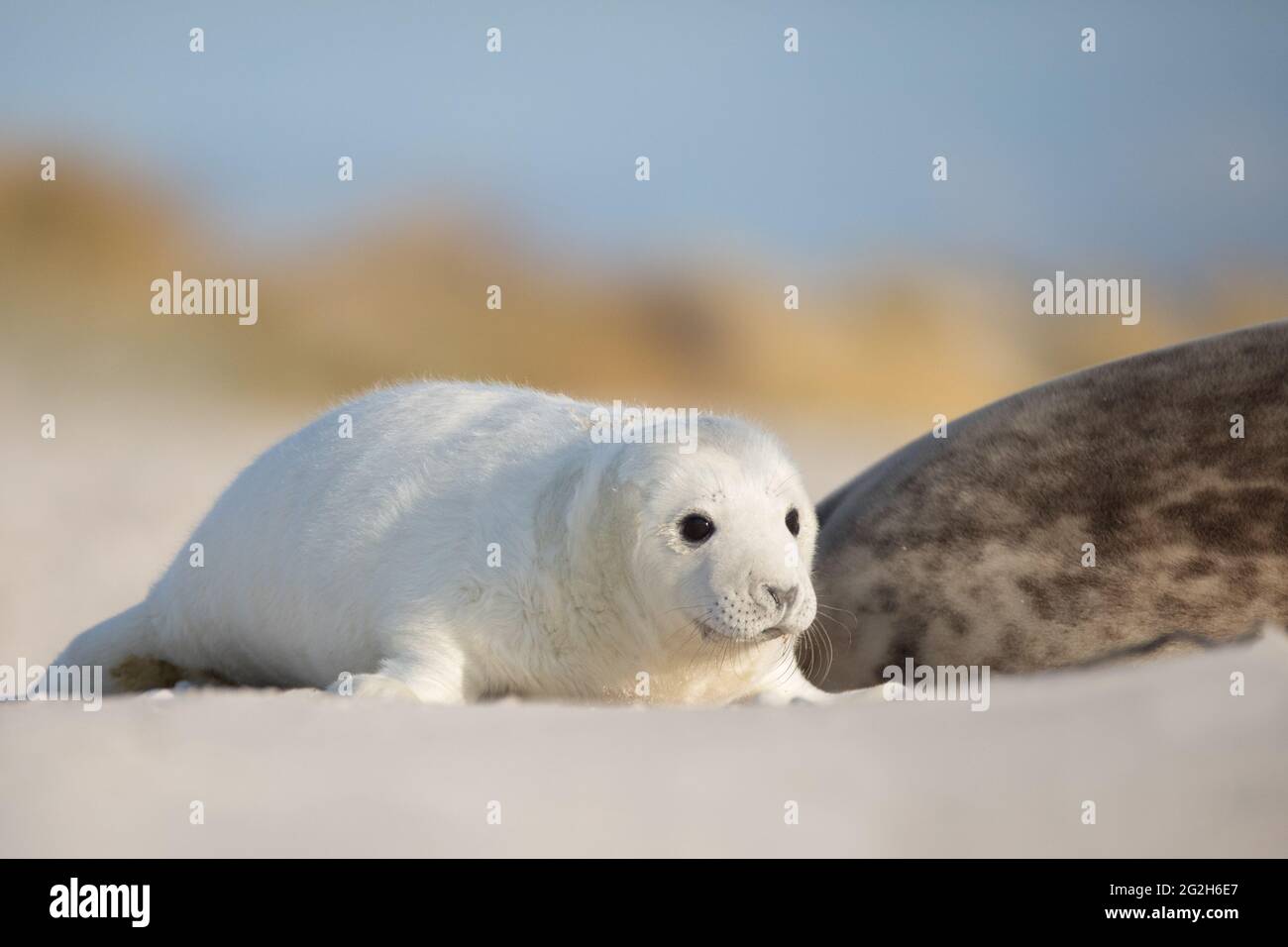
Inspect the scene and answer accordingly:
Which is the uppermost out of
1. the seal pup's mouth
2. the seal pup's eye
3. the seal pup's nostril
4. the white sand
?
the seal pup's eye

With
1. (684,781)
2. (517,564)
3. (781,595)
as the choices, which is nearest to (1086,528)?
(781,595)

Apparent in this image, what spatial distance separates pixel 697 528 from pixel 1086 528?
1.11m

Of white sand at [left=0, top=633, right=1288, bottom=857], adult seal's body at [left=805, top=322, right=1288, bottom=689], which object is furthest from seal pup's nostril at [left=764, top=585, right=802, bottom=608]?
adult seal's body at [left=805, top=322, right=1288, bottom=689]

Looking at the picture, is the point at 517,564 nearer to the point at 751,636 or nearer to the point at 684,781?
the point at 751,636

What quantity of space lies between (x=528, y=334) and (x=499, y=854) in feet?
61.1

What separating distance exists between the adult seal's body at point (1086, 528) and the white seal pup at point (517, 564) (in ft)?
1.37

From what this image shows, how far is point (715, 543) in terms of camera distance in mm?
3674

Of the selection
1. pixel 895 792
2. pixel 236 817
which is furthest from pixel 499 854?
pixel 895 792

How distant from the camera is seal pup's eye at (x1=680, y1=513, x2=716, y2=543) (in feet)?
12.1

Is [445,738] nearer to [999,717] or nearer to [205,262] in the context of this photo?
[999,717]

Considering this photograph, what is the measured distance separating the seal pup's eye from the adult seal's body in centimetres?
80

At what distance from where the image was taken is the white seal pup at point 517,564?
3.69m

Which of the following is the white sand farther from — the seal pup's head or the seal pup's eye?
the seal pup's eye

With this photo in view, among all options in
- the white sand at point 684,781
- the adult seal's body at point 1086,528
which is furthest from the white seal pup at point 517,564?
the white sand at point 684,781
